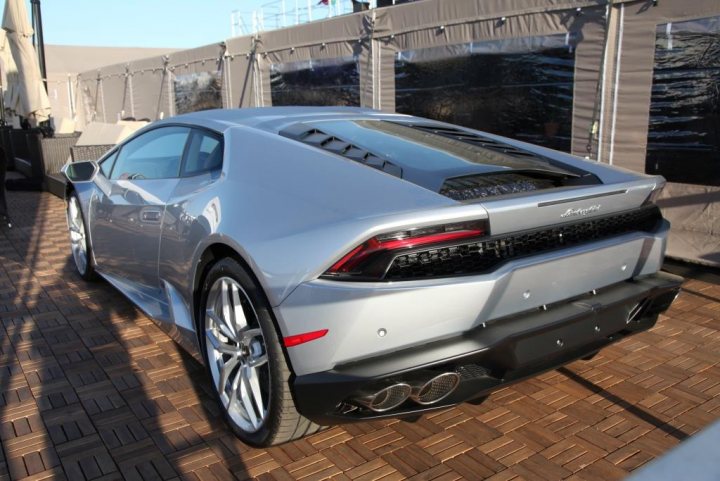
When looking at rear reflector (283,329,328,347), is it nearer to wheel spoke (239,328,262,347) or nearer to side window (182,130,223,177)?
wheel spoke (239,328,262,347)

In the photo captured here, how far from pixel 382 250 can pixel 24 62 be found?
10.1m

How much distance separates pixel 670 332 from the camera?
148 inches

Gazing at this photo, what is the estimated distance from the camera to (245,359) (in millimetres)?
2521

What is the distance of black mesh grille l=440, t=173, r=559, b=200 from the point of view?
2.20m

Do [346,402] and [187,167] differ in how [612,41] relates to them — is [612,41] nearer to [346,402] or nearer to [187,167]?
[187,167]

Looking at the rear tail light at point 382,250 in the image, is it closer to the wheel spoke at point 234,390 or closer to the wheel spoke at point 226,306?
the wheel spoke at point 226,306

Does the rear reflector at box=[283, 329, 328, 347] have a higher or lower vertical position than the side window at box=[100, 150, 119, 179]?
lower

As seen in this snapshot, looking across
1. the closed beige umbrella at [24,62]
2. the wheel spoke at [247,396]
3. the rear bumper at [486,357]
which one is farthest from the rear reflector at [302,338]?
the closed beige umbrella at [24,62]

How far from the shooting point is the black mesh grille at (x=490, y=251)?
80.6 inches

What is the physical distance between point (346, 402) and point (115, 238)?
2.35m

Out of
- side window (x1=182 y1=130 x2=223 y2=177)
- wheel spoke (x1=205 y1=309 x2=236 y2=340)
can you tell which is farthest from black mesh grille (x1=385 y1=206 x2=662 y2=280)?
side window (x1=182 y1=130 x2=223 y2=177)

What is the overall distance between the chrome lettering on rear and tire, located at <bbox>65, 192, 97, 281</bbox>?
357 cm

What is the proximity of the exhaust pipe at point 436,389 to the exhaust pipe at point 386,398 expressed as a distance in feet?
0.11

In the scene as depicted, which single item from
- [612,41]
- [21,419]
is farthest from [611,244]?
[612,41]
